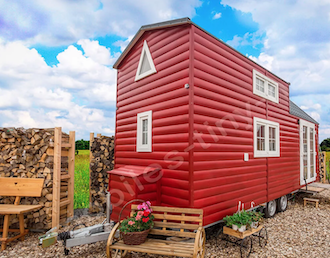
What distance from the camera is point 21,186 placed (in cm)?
540

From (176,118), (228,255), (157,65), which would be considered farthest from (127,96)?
(228,255)

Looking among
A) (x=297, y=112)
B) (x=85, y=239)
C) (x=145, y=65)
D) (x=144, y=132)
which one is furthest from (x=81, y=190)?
(x=297, y=112)

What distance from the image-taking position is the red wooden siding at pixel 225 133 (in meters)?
4.38

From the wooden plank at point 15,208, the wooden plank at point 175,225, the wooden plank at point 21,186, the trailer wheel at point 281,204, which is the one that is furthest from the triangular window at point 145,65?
the trailer wheel at point 281,204

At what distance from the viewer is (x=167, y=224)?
396cm

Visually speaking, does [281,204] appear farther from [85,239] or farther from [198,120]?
[85,239]

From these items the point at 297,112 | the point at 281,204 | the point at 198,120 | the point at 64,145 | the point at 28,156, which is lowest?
the point at 281,204

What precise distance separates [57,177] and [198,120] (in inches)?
147

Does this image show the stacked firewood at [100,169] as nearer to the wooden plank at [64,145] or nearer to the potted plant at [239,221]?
the wooden plank at [64,145]

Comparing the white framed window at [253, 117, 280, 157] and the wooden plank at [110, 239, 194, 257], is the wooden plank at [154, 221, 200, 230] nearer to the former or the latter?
the wooden plank at [110, 239, 194, 257]

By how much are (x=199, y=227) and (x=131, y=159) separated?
2828 mm

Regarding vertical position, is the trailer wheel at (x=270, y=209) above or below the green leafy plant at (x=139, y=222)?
below

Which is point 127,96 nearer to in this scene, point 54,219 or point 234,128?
point 234,128

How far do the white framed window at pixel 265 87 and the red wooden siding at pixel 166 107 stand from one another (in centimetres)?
283
